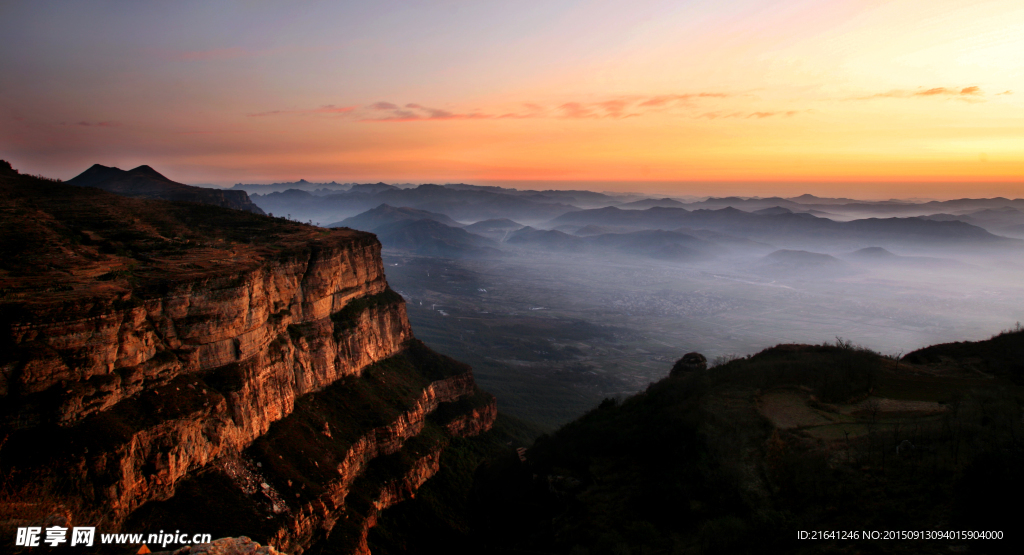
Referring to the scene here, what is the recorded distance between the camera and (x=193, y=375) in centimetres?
2930

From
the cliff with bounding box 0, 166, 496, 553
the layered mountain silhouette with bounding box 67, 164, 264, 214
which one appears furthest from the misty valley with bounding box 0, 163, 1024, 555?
the layered mountain silhouette with bounding box 67, 164, 264, 214

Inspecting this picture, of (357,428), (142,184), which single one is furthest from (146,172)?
(357,428)

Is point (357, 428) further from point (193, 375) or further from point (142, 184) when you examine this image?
point (142, 184)

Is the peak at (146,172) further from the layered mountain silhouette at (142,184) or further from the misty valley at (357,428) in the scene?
the misty valley at (357,428)

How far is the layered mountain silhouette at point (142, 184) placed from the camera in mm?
99875

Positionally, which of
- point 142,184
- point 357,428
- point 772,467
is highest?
point 142,184

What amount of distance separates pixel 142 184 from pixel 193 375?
106m

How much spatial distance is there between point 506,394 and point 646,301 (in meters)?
121

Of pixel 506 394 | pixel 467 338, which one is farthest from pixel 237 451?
pixel 467 338

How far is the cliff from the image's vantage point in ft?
73.0

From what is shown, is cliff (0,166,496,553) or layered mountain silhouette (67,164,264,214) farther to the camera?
layered mountain silhouette (67,164,264,214)

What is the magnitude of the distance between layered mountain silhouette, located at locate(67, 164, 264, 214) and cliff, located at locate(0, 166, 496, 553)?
54678 millimetres

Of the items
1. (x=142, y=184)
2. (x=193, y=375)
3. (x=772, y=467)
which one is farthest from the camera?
(x=142, y=184)

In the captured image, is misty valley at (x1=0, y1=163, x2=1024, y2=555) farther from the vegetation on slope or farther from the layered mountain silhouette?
the layered mountain silhouette
